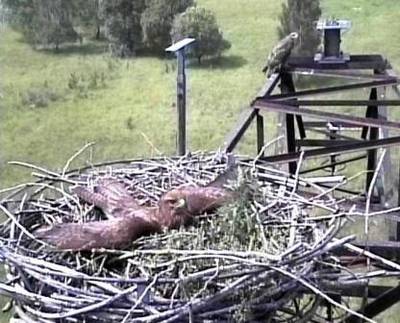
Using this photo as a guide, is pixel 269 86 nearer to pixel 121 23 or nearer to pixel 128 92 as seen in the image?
pixel 128 92

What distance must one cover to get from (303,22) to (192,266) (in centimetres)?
1192

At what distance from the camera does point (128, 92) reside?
38.4 feet

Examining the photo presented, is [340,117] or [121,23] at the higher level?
[121,23]

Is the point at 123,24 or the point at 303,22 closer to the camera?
the point at 303,22

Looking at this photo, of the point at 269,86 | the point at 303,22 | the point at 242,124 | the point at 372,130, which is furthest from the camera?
the point at 303,22

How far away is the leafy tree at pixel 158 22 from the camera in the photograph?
13.0 metres

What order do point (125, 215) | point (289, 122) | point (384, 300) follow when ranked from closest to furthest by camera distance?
point (125, 215) < point (384, 300) < point (289, 122)

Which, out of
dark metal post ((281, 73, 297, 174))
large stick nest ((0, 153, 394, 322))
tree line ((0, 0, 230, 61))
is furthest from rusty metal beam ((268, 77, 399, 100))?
tree line ((0, 0, 230, 61))

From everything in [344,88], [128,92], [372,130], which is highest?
[344,88]

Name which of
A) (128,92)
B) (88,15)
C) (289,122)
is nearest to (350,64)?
(289,122)

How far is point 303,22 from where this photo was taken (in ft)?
43.2

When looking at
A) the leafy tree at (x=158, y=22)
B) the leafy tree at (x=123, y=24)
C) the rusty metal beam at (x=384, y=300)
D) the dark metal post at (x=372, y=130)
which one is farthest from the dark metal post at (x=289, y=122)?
the leafy tree at (x=123, y=24)

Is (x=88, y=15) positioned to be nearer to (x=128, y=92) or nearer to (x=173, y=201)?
(x=128, y=92)

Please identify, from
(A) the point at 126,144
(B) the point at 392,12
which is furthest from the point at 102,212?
(B) the point at 392,12
